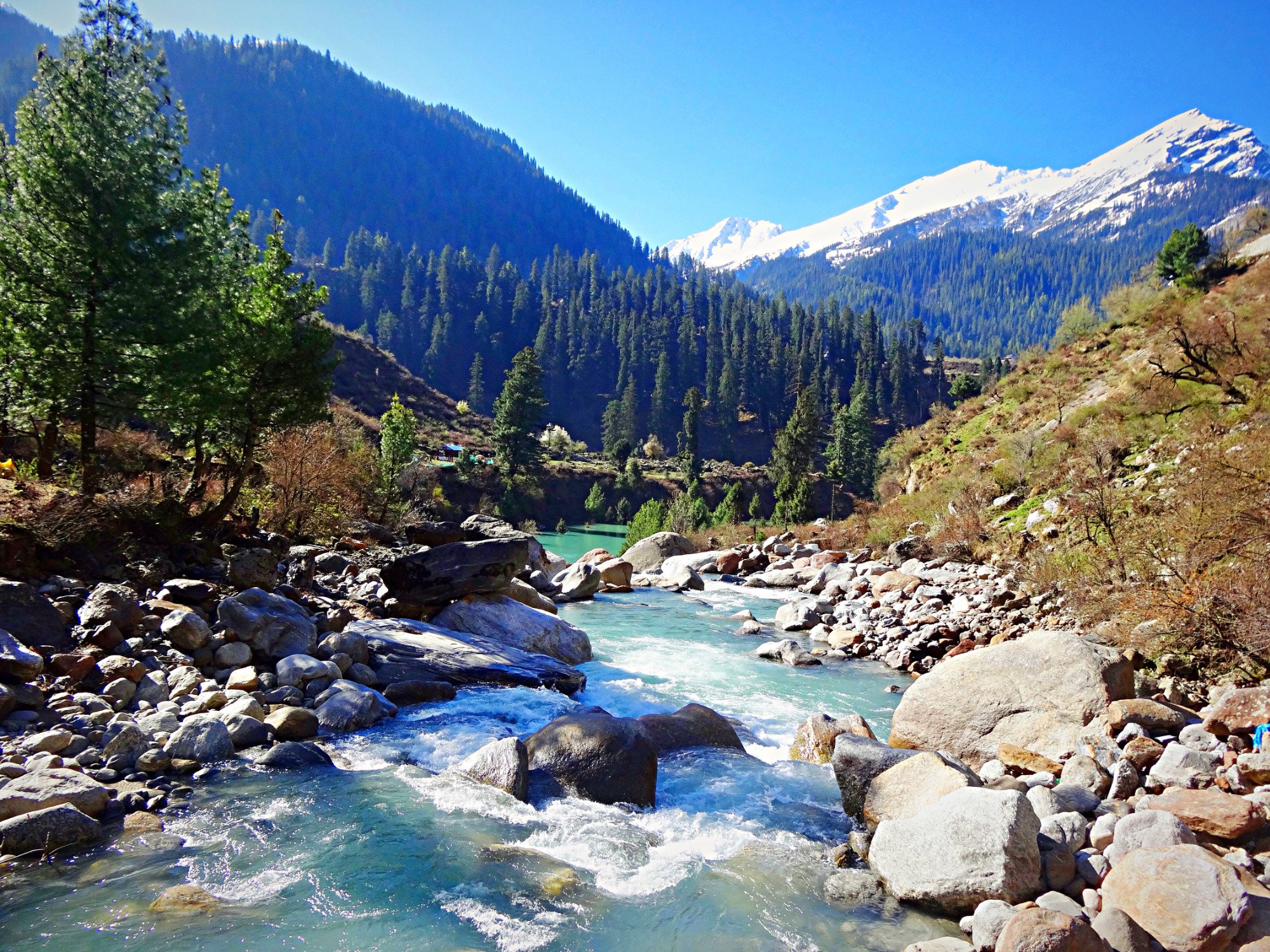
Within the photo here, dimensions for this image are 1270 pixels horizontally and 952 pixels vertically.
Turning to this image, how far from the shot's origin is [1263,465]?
10.1m

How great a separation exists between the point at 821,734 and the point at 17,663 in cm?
917

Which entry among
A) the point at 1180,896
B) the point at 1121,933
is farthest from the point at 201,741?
the point at 1180,896

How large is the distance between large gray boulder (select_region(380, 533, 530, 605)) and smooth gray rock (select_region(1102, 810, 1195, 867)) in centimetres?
1022

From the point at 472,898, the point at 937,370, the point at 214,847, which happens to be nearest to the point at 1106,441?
the point at 472,898

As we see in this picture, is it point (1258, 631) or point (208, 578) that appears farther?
point (208, 578)

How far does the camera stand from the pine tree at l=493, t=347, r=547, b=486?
66.5 metres

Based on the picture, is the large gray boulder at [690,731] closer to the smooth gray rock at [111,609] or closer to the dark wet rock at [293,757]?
the dark wet rock at [293,757]

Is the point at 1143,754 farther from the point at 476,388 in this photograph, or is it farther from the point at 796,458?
the point at 476,388

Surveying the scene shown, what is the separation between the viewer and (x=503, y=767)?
7281 mm

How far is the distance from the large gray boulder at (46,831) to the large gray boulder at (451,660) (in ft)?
15.1

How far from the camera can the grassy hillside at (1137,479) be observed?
28.6 feet

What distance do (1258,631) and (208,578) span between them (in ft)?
48.0

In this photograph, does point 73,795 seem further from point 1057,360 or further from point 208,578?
point 1057,360

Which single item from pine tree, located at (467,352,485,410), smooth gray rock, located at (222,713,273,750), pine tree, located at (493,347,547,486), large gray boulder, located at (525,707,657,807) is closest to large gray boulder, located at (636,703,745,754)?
large gray boulder, located at (525,707,657,807)
